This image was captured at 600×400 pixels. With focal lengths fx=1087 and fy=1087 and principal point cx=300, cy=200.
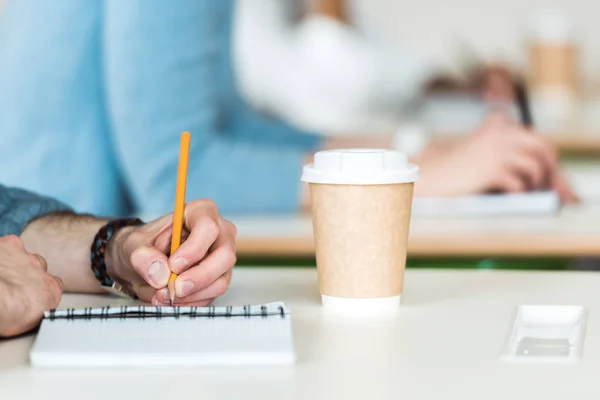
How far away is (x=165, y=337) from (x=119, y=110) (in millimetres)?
879

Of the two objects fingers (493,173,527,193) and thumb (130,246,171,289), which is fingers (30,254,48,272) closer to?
thumb (130,246,171,289)

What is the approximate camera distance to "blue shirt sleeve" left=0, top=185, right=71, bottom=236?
105 cm

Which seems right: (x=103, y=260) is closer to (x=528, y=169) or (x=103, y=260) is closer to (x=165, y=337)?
(x=165, y=337)

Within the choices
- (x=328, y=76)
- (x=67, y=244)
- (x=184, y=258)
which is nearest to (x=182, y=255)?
(x=184, y=258)

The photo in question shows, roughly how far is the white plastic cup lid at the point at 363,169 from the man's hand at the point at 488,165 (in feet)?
2.24

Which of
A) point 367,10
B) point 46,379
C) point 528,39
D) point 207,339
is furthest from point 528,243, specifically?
point 367,10

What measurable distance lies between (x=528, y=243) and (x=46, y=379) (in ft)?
2.39

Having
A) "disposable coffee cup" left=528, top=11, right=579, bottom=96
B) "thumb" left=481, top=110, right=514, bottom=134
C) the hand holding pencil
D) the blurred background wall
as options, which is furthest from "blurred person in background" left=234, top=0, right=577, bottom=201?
the hand holding pencil

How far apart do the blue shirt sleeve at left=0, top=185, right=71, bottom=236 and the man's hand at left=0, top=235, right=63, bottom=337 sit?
0.14 meters

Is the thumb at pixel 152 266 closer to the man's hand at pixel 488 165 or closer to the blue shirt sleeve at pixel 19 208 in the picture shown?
the blue shirt sleeve at pixel 19 208

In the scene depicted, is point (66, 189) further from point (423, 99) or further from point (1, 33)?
point (423, 99)

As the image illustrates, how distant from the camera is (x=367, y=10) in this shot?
4344mm

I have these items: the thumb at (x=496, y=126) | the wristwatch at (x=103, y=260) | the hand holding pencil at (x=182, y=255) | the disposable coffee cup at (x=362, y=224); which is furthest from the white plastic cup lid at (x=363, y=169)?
the thumb at (x=496, y=126)

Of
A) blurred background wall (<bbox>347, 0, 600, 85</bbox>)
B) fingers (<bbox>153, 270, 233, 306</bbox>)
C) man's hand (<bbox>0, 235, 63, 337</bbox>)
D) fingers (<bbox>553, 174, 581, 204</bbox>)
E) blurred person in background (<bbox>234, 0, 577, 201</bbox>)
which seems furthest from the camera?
blurred background wall (<bbox>347, 0, 600, 85</bbox>)
